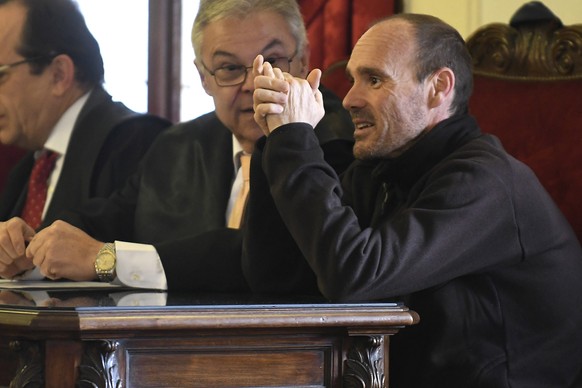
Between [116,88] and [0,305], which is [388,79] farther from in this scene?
[116,88]

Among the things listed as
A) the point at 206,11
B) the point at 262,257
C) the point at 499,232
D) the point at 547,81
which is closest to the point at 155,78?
the point at 206,11

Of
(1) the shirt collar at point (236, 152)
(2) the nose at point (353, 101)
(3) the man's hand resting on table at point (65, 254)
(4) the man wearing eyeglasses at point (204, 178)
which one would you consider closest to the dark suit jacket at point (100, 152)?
(4) the man wearing eyeglasses at point (204, 178)

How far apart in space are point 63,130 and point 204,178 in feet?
2.58

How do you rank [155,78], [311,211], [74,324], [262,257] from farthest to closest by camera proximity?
[155,78]
[262,257]
[311,211]
[74,324]

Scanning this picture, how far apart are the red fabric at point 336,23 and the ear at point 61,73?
0.76 m

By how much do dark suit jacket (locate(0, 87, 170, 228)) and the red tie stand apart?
5 centimetres

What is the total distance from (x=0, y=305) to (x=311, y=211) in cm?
56

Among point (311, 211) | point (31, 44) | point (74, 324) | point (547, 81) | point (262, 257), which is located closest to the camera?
point (74, 324)

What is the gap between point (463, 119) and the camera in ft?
7.48

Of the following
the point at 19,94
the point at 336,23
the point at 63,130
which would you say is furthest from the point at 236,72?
the point at 19,94

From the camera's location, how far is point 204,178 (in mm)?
2984

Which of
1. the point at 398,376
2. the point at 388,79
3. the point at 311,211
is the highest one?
the point at 388,79

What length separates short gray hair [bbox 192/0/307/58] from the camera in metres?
2.87

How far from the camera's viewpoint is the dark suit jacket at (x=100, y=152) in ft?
11.0
